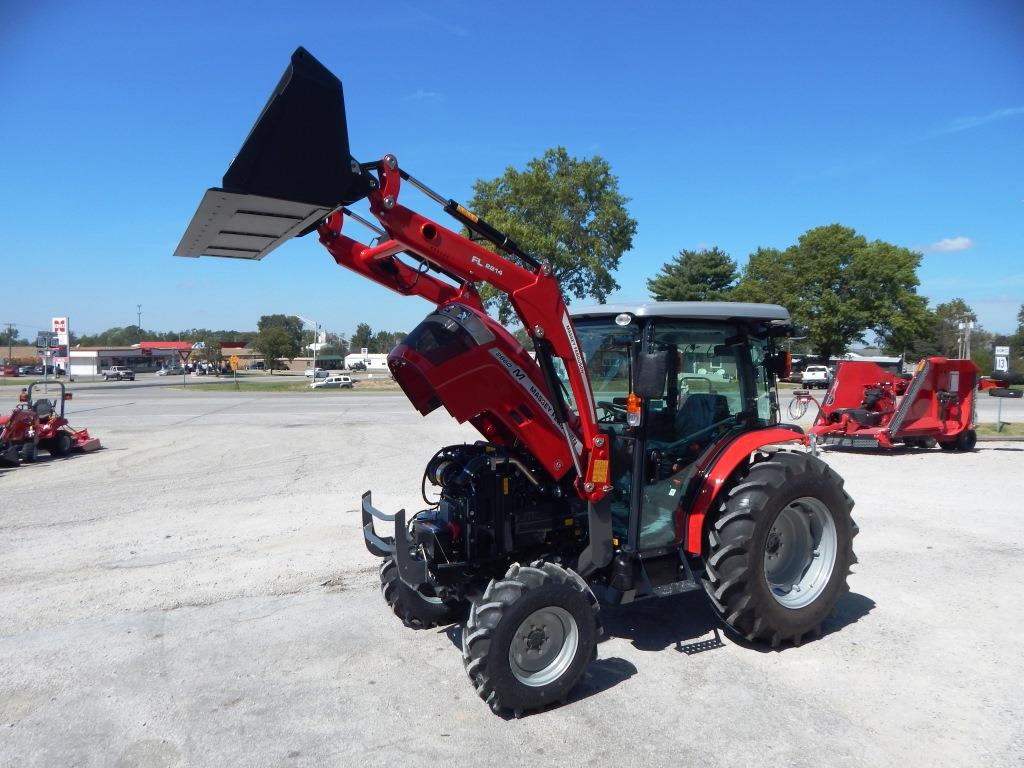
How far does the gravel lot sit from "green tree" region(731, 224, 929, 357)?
1545 inches

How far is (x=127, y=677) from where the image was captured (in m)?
4.27

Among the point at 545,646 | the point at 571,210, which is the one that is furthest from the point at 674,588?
the point at 571,210

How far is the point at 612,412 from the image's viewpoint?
455 centimetres

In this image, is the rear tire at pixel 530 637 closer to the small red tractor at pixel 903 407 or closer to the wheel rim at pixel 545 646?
the wheel rim at pixel 545 646

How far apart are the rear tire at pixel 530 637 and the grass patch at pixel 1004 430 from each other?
16.4 metres

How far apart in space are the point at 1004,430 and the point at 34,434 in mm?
22182

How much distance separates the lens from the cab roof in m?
4.20

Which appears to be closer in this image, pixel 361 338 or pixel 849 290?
pixel 849 290

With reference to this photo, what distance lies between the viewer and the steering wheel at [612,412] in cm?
452

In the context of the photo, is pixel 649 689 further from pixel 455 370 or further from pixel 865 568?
pixel 865 568

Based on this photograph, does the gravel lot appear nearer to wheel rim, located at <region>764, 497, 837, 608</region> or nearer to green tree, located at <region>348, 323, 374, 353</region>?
wheel rim, located at <region>764, 497, 837, 608</region>

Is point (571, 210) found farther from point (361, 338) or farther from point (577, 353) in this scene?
point (361, 338)

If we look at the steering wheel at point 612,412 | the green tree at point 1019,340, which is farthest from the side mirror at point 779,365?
the green tree at point 1019,340

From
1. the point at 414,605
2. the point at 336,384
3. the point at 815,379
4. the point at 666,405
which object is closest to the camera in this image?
the point at 666,405
